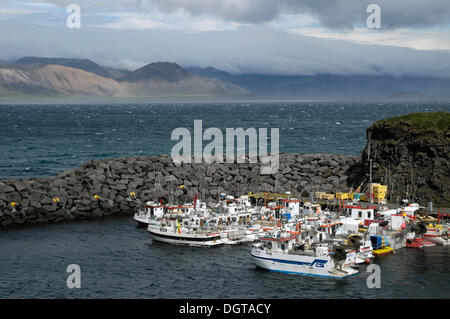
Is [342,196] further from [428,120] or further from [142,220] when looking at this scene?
[142,220]

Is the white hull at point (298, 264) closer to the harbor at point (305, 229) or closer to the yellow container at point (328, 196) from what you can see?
the harbor at point (305, 229)

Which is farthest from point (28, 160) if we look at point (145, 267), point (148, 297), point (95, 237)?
point (148, 297)

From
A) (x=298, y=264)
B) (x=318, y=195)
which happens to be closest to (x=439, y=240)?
(x=298, y=264)

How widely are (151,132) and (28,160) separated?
72.6 meters

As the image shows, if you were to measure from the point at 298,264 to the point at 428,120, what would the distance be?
41524 millimetres

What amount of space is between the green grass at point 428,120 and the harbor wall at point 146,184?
10134mm

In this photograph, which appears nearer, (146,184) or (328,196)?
(328,196)

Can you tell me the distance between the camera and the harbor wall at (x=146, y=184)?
73.2 metres

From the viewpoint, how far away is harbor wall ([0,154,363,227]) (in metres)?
73.2

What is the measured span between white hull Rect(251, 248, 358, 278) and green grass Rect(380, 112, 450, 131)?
123ft

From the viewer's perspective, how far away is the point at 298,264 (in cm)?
5069

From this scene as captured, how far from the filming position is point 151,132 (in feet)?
642

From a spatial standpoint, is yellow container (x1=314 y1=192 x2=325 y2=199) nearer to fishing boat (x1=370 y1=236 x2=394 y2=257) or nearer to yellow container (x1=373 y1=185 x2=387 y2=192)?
yellow container (x1=373 y1=185 x2=387 y2=192)

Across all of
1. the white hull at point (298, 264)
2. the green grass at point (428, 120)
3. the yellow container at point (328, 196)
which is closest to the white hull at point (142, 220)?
the white hull at point (298, 264)
